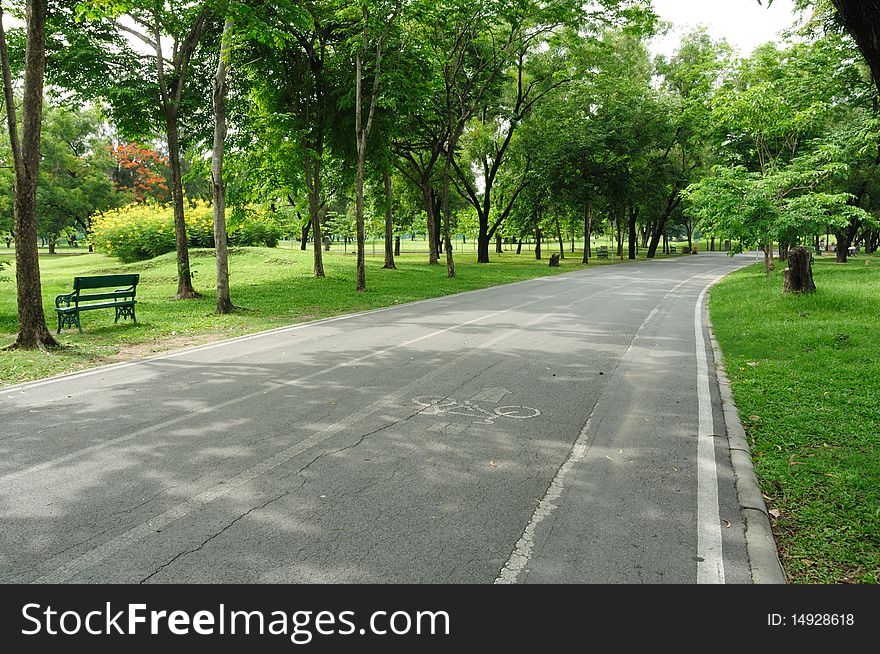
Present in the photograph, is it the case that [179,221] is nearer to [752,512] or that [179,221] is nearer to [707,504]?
[707,504]

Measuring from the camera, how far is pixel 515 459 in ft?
16.2

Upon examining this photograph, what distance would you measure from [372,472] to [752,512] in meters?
2.79

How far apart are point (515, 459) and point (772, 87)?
2407 centimetres

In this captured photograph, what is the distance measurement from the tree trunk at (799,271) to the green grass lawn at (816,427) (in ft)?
7.90

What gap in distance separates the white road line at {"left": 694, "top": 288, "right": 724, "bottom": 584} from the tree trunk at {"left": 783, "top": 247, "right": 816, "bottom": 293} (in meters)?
9.78

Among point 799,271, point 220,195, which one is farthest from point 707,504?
point 220,195

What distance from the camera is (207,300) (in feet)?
57.2

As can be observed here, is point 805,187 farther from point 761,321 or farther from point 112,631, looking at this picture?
point 112,631

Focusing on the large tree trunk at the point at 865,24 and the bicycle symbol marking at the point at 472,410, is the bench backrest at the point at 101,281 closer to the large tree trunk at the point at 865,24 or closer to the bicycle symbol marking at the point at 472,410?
the bicycle symbol marking at the point at 472,410

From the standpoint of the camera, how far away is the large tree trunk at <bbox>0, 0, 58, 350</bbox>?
954 cm

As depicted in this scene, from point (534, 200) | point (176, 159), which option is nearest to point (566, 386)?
point (176, 159)

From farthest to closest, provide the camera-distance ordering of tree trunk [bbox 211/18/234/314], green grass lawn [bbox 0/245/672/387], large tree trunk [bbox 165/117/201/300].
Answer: large tree trunk [bbox 165/117/201/300] < tree trunk [bbox 211/18/234/314] < green grass lawn [bbox 0/245/672/387]

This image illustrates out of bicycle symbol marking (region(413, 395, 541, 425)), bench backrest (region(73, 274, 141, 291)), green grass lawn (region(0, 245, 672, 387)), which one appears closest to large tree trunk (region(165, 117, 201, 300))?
green grass lawn (region(0, 245, 672, 387))

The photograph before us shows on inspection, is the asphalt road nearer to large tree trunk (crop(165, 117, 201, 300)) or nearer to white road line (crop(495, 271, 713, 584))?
white road line (crop(495, 271, 713, 584))
